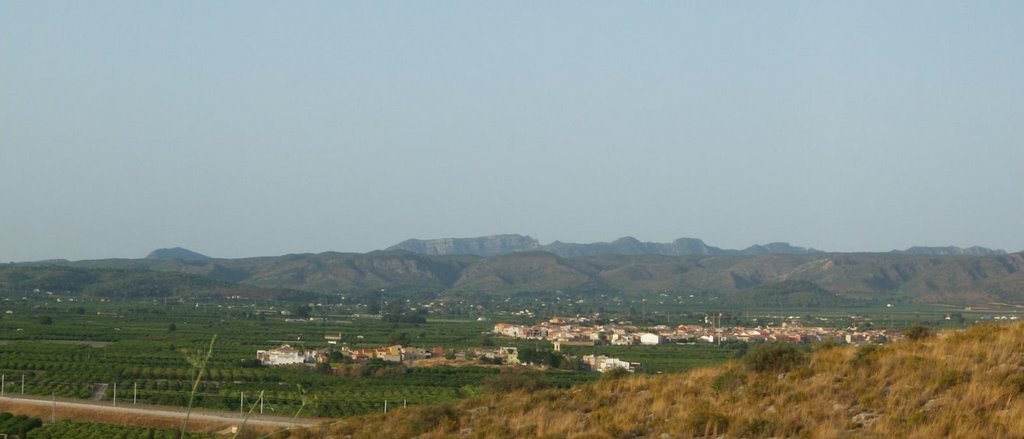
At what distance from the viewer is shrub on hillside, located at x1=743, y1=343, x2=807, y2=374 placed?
60.1 ft

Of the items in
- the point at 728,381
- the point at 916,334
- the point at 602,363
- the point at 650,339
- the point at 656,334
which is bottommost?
the point at 602,363

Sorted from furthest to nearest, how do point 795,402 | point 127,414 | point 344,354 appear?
1. point 344,354
2. point 127,414
3. point 795,402

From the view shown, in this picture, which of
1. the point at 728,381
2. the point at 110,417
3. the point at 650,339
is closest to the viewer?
the point at 728,381

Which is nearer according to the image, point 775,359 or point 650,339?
point 775,359

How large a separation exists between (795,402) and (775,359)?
258cm

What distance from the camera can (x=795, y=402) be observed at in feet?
52.0

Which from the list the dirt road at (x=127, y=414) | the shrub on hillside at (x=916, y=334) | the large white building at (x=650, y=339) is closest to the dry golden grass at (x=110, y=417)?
the dirt road at (x=127, y=414)

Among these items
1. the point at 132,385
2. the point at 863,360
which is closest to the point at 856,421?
the point at 863,360

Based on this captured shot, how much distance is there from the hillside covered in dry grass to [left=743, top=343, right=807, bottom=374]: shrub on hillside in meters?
0.02

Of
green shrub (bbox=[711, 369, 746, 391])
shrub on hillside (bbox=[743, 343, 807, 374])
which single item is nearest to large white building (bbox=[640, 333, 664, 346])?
shrub on hillside (bbox=[743, 343, 807, 374])

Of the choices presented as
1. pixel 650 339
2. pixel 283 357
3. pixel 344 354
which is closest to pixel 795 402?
pixel 283 357

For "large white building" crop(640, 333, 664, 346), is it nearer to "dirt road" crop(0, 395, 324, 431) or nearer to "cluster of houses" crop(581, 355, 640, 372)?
"cluster of houses" crop(581, 355, 640, 372)

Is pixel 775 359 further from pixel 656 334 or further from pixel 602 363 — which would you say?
pixel 656 334

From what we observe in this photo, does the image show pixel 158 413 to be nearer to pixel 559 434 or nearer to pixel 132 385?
pixel 132 385
